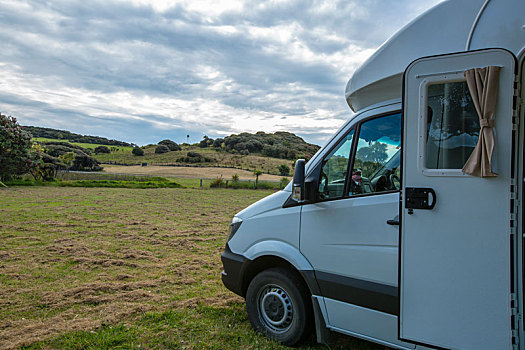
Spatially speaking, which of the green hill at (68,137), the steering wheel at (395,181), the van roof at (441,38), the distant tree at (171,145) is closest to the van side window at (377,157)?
the steering wheel at (395,181)

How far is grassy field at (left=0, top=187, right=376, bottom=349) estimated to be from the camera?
13.4 ft

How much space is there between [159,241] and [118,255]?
1.67 meters

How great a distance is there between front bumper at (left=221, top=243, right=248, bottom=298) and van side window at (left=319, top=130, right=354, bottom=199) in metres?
1.30

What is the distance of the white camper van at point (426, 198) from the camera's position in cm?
252

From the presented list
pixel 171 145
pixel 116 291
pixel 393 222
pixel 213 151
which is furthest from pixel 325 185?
pixel 171 145

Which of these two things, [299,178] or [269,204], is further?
[269,204]

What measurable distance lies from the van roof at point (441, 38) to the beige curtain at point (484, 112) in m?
0.22

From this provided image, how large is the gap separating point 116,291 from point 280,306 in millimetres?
2963

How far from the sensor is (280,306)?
12.8 feet

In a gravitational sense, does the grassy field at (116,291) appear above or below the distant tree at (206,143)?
below

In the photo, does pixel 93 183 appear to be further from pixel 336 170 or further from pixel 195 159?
pixel 195 159

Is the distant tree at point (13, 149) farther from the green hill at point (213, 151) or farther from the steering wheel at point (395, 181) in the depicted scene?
the green hill at point (213, 151)

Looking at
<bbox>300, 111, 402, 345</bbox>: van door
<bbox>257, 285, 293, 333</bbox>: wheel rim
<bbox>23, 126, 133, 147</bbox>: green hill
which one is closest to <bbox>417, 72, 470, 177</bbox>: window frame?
<bbox>300, 111, 402, 345</bbox>: van door

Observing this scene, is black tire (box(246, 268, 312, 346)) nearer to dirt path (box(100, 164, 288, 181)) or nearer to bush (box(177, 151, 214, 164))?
dirt path (box(100, 164, 288, 181))
